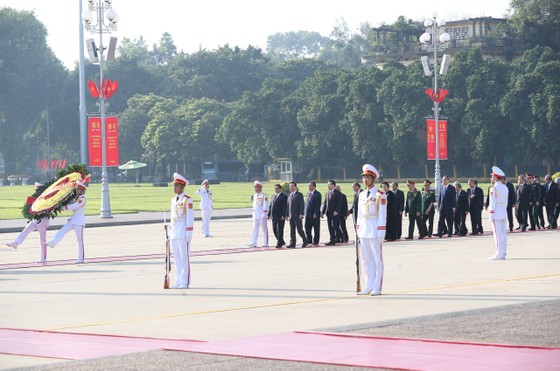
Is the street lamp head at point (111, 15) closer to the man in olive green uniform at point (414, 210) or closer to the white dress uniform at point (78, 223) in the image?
the man in olive green uniform at point (414, 210)

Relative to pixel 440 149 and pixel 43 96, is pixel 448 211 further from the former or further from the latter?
pixel 43 96

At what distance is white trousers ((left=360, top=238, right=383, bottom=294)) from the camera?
15758 millimetres

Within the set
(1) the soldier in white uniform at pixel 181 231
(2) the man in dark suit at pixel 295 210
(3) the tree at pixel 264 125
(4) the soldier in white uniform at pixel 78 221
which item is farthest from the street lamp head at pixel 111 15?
(3) the tree at pixel 264 125

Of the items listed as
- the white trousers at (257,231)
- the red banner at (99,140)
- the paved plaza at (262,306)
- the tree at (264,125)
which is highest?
the tree at (264,125)

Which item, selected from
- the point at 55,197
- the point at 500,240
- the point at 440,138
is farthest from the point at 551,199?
the point at 440,138

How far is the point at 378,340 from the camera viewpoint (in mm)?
11227

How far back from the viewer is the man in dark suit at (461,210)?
2919cm

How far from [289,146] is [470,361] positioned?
8853 cm

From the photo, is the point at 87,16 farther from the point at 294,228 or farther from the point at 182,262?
the point at 182,262

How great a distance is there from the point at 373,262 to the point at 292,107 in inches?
3238

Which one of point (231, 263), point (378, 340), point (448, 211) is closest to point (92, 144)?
point (448, 211)

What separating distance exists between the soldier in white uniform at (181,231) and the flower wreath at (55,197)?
5990 millimetres

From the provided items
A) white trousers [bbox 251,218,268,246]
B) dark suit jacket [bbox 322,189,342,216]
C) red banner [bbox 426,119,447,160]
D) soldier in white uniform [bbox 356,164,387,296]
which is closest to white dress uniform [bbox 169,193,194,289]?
soldier in white uniform [bbox 356,164,387,296]

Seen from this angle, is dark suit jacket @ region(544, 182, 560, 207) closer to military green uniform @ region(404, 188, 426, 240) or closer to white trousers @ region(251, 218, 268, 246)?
military green uniform @ region(404, 188, 426, 240)
